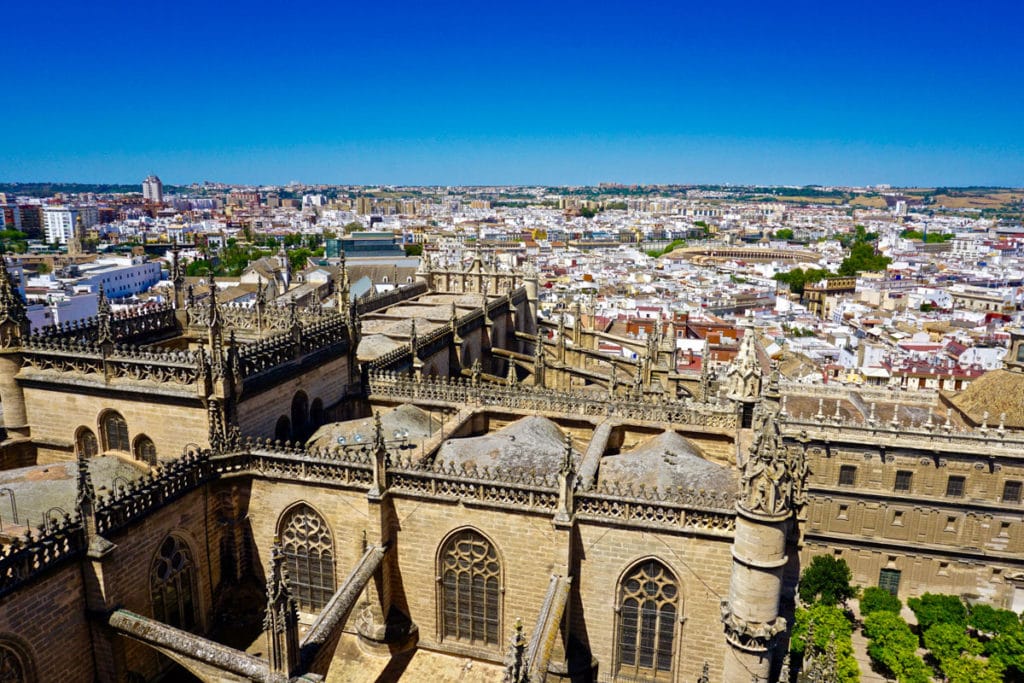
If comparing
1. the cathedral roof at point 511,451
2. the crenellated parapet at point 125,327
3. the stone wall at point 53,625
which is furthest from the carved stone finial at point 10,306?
the cathedral roof at point 511,451

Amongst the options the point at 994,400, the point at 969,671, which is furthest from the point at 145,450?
the point at 994,400

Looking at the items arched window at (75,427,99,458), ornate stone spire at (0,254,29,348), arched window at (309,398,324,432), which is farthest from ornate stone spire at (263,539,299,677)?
ornate stone spire at (0,254,29,348)

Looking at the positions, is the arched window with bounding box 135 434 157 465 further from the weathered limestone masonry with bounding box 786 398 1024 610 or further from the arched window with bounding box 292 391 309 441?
the weathered limestone masonry with bounding box 786 398 1024 610

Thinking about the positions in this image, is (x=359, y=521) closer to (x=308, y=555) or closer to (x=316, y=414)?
(x=308, y=555)

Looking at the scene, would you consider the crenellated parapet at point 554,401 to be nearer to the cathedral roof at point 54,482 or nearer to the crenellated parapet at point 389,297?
the cathedral roof at point 54,482

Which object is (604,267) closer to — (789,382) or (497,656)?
(789,382)

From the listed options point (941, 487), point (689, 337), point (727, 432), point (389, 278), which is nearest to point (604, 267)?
point (389, 278)
